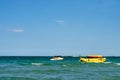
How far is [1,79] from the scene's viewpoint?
3997 cm

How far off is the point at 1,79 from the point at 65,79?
8.82 meters

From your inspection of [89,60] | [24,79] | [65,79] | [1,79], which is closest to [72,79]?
[65,79]

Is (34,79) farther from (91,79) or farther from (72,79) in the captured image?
(91,79)

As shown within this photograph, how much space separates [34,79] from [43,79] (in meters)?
1.38

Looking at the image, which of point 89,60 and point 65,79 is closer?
point 65,79

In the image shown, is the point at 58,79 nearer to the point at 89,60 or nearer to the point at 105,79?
the point at 105,79

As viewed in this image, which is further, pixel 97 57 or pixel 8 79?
pixel 97 57

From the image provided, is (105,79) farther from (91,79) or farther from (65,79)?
(65,79)

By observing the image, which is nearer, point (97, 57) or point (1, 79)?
point (1, 79)

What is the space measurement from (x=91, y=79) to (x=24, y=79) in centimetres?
937

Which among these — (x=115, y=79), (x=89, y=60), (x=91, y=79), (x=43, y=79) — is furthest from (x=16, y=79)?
(x=89, y=60)

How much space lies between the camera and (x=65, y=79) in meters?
40.4

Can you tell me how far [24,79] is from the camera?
4059 centimetres

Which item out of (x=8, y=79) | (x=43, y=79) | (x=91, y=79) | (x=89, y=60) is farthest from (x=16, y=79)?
(x=89, y=60)
